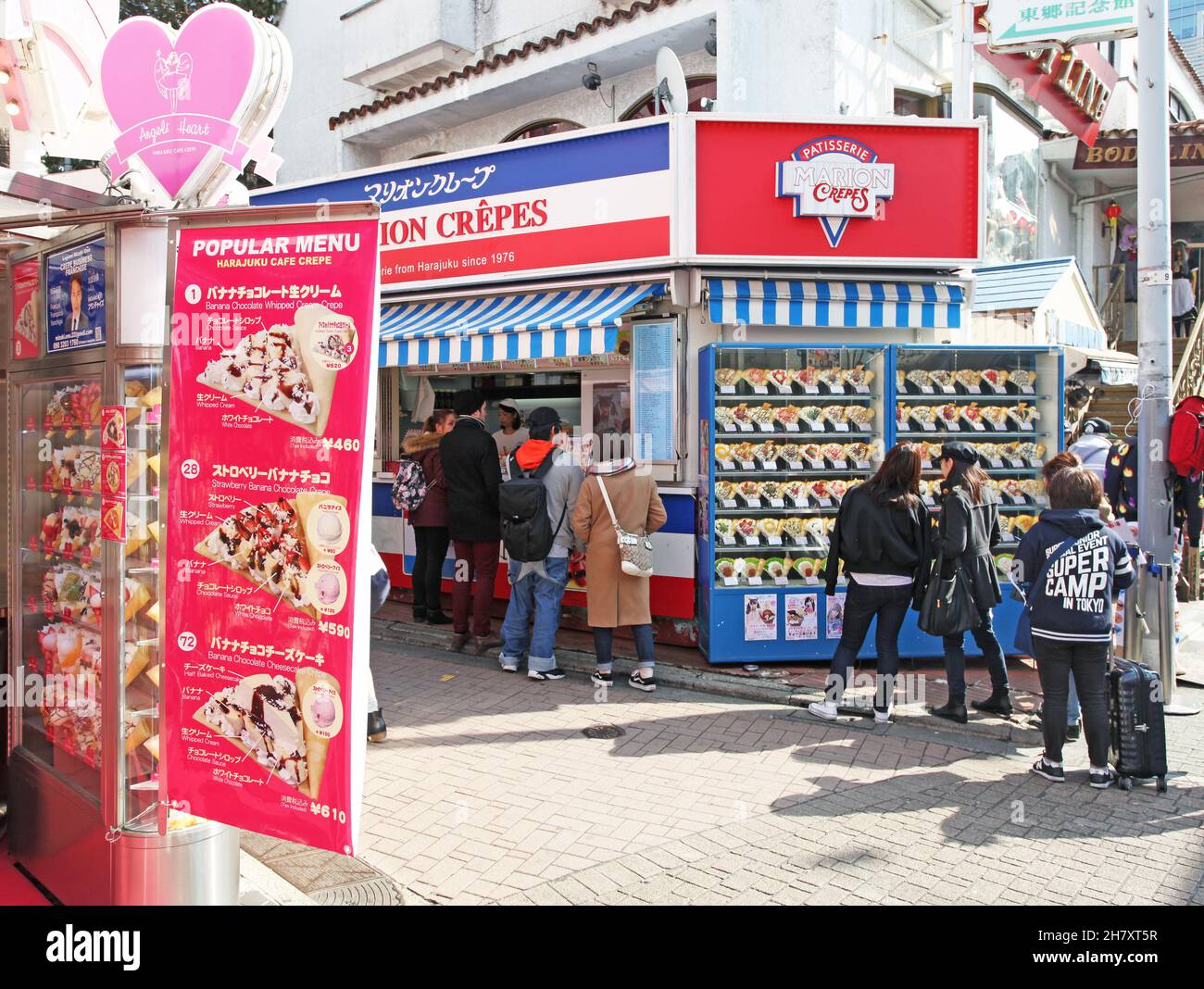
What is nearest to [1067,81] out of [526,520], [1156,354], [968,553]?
[1156,354]

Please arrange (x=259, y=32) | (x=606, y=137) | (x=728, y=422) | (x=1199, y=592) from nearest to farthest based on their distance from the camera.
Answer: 1. (x=259, y=32)
2. (x=728, y=422)
3. (x=606, y=137)
4. (x=1199, y=592)

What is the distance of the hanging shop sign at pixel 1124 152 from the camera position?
13859 mm

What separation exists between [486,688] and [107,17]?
17.0 feet

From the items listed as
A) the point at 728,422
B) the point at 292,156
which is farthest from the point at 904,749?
the point at 292,156

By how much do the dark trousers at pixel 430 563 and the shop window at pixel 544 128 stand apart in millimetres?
6598

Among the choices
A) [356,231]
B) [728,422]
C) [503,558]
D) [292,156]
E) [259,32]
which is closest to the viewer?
[356,231]

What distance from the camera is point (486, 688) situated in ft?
24.8

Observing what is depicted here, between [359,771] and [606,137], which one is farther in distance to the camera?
[606,137]

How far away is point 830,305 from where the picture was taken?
27.2 feet

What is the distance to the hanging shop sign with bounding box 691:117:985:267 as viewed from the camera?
8.34 m

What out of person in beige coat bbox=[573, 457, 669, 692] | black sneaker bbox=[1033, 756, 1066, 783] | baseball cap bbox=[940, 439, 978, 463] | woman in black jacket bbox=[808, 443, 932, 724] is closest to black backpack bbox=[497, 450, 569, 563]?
person in beige coat bbox=[573, 457, 669, 692]

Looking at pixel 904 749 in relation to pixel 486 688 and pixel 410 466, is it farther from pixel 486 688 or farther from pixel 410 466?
pixel 410 466

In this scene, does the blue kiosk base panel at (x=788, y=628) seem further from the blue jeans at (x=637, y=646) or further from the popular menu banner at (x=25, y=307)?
the popular menu banner at (x=25, y=307)

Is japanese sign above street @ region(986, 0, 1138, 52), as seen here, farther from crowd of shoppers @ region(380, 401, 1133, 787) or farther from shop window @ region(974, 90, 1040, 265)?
shop window @ region(974, 90, 1040, 265)
